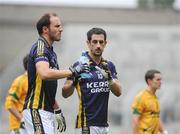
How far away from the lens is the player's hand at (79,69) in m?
7.72

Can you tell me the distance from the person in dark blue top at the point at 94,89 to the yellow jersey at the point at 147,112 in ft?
10.7

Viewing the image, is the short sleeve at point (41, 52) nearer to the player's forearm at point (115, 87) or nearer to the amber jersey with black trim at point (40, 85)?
the amber jersey with black trim at point (40, 85)

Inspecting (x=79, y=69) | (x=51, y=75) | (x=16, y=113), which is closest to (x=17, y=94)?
(x=16, y=113)

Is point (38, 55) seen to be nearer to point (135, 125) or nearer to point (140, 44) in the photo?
point (135, 125)

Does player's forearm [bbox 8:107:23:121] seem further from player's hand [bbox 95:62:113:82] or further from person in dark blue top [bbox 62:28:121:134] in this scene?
player's hand [bbox 95:62:113:82]

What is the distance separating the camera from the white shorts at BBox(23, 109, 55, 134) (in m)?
7.81

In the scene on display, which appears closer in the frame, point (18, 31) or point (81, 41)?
point (81, 41)

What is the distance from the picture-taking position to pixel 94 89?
868 cm

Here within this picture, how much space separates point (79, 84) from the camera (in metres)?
8.83

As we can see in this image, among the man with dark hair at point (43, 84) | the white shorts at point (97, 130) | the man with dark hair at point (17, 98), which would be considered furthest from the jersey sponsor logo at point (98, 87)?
the man with dark hair at point (17, 98)

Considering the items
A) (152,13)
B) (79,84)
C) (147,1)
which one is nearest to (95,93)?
(79,84)

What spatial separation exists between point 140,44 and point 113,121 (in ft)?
12.7

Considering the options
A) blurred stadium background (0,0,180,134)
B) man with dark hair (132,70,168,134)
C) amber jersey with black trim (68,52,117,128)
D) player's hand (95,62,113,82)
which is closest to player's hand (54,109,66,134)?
amber jersey with black trim (68,52,117,128)

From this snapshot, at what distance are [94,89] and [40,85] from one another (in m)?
1.08
